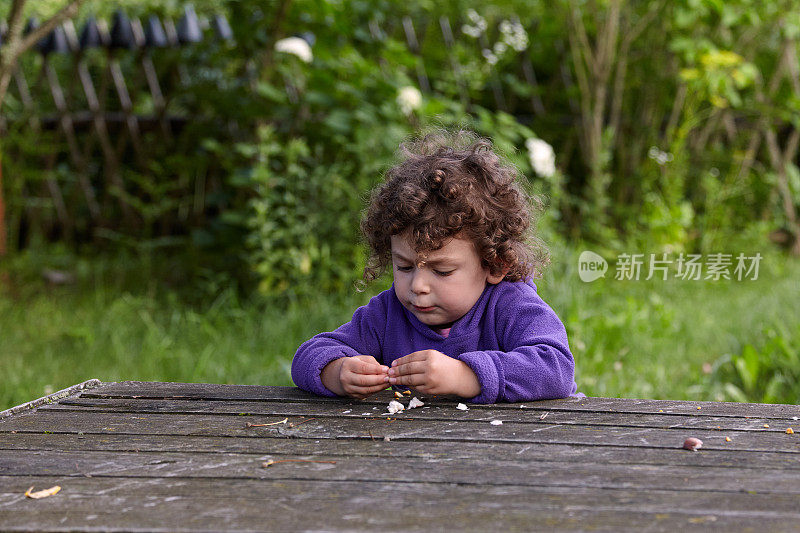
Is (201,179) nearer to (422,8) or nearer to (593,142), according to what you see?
(422,8)

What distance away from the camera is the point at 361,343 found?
7.23 feet

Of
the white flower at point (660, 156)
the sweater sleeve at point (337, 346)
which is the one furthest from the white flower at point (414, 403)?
the white flower at point (660, 156)

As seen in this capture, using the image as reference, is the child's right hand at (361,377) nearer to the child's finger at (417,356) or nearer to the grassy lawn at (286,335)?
the child's finger at (417,356)

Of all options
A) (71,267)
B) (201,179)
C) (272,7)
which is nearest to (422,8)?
(272,7)

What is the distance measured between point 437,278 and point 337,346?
30 cm

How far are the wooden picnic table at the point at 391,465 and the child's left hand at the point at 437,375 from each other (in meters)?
0.04

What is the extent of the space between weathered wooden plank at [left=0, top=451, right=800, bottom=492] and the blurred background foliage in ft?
7.06

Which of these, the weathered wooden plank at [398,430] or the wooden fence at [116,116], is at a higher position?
the wooden fence at [116,116]

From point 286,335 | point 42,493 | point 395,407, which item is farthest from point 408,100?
point 42,493

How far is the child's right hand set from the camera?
1.86m

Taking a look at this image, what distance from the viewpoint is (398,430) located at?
5.25 ft

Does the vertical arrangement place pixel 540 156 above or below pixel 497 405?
above

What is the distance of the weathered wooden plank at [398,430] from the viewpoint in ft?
5.00

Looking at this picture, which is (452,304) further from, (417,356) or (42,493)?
(42,493)
